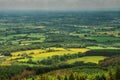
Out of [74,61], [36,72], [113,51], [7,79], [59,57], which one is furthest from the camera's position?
[113,51]

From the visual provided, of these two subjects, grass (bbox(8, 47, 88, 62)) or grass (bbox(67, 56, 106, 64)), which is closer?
grass (bbox(67, 56, 106, 64))

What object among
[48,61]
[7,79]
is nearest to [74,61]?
[48,61]

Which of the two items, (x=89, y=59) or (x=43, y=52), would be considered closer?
(x=89, y=59)

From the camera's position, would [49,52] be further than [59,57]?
Yes

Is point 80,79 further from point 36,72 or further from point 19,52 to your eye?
point 19,52

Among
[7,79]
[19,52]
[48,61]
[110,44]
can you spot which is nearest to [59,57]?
[48,61]

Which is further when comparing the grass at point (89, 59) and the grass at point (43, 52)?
the grass at point (43, 52)

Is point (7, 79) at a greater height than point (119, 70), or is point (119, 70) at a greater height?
point (119, 70)

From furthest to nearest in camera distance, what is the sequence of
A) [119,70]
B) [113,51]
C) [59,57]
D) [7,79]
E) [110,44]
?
[110,44]
[113,51]
[59,57]
[7,79]
[119,70]

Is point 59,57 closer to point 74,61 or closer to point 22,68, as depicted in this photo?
point 74,61
